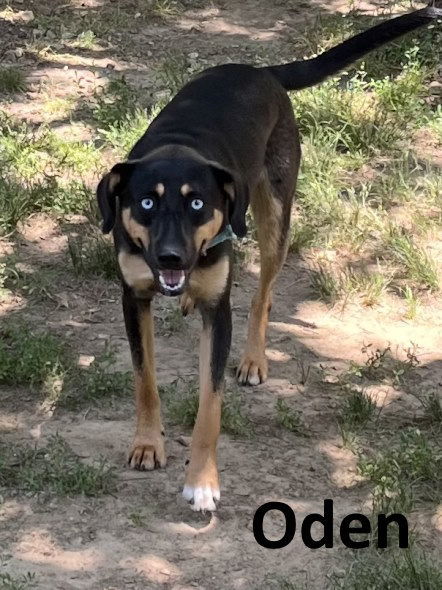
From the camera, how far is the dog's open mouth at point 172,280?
14.6 feet

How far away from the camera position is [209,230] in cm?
457

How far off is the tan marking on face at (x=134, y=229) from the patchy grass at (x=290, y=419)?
125 cm

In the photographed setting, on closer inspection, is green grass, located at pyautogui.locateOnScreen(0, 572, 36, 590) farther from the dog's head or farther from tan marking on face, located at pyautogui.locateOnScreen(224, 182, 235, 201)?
tan marking on face, located at pyautogui.locateOnScreen(224, 182, 235, 201)

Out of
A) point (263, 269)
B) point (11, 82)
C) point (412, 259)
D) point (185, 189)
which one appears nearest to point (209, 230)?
point (185, 189)

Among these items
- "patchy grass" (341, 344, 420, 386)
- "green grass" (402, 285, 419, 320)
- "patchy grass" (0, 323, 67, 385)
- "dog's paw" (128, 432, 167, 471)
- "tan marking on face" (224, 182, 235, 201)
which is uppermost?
"tan marking on face" (224, 182, 235, 201)

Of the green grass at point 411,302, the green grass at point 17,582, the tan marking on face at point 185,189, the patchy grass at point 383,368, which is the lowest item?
the green grass at point 411,302

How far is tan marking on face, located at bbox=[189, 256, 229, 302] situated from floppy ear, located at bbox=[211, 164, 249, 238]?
0.17m

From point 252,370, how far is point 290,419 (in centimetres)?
54

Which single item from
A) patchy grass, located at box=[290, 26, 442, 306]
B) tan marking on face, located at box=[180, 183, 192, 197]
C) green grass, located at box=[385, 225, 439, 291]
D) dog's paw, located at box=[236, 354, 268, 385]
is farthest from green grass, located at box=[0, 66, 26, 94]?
tan marking on face, located at box=[180, 183, 192, 197]

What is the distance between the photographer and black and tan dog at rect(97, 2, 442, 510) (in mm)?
4484

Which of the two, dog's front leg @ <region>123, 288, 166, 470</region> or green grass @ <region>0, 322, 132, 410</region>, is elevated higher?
dog's front leg @ <region>123, 288, 166, 470</region>

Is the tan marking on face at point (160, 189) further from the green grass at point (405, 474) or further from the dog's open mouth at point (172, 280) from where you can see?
the green grass at point (405, 474)

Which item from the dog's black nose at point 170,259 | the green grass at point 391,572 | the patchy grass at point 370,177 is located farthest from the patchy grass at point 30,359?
the green grass at point 391,572

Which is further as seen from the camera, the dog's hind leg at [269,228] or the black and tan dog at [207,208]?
the dog's hind leg at [269,228]
